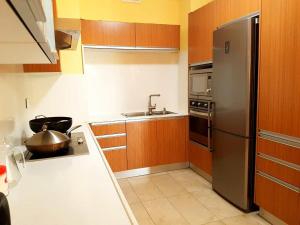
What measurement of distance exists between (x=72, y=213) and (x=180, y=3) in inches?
144

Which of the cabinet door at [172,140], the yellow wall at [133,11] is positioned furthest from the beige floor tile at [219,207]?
the yellow wall at [133,11]

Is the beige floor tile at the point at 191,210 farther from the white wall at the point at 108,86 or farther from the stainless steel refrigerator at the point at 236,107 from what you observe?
the white wall at the point at 108,86

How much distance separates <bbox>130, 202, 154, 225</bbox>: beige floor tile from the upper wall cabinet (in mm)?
2107

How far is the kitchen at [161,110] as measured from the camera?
1.15 meters

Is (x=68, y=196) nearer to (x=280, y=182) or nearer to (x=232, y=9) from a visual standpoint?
(x=280, y=182)

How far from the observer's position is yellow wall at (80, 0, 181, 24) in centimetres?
343

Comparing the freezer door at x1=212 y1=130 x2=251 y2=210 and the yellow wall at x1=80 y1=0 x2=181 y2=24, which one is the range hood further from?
the yellow wall at x1=80 y1=0 x2=181 y2=24

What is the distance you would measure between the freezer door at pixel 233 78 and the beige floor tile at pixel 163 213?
3.29 feet

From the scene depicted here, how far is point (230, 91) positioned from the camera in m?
2.42

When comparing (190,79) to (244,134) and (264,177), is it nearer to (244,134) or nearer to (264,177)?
(244,134)

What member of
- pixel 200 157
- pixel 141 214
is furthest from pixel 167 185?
pixel 141 214

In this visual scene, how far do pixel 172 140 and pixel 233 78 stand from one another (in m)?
1.46

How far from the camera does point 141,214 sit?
245 centimetres

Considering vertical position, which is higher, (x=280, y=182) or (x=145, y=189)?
(x=280, y=182)
